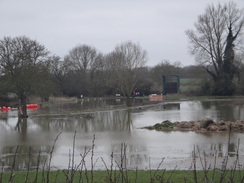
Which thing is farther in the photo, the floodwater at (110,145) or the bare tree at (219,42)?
the bare tree at (219,42)

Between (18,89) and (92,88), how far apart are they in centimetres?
4665

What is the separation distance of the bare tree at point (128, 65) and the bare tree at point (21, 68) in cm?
1419

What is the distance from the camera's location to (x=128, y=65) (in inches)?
1937

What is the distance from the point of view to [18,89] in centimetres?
3048

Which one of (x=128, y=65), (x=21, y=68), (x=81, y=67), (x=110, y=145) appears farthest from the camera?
(x=81, y=67)

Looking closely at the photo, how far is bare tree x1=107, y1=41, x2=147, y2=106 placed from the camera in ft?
145

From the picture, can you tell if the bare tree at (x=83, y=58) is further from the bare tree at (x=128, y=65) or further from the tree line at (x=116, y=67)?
the bare tree at (x=128, y=65)

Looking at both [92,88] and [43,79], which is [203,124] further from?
[92,88]

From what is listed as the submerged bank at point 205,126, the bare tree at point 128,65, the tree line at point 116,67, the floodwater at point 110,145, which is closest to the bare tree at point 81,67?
the tree line at point 116,67

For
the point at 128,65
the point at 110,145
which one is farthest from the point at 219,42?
the point at 110,145

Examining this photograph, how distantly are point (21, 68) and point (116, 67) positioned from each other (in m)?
23.6

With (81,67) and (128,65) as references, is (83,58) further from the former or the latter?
(128,65)

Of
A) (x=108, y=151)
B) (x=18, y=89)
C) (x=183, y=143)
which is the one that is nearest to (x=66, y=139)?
(x=108, y=151)

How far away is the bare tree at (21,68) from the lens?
99.3ft
